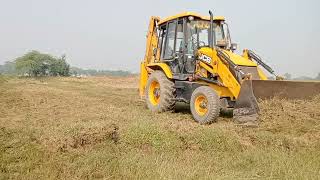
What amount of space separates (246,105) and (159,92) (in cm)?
340

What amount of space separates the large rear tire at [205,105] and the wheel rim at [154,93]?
82.2 inches

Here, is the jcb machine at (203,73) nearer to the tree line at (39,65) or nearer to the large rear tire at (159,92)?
the large rear tire at (159,92)

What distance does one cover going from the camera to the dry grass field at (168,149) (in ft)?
15.5

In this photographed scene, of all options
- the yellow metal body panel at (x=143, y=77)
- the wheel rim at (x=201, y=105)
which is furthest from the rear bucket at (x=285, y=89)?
the yellow metal body panel at (x=143, y=77)

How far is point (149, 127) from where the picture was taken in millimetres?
6590

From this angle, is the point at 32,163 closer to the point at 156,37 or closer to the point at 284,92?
the point at 284,92

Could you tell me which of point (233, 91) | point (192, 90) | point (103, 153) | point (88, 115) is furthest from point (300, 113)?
point (88, 115)

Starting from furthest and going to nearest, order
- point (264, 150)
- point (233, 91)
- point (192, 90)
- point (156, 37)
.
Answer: point (156, 37), point (192, 90), point (233, 91), point (264, 150)

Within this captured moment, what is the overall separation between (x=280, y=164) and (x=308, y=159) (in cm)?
56

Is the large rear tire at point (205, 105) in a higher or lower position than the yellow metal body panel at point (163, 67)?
lower

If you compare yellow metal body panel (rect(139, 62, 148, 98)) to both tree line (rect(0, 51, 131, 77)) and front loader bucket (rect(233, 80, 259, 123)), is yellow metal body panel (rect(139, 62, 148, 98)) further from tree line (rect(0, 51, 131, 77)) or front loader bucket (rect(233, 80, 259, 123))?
tree line (rect(0, 51, 131, 77))

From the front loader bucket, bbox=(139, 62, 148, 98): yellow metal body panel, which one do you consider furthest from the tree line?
the front loader bucket

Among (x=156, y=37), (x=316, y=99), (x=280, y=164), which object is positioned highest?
(x=156, y=37)

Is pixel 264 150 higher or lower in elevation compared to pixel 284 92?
lower
